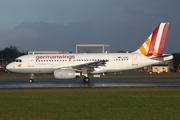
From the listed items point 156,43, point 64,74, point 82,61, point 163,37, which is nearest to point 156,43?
point 156,43

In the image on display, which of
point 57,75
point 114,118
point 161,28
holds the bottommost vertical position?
point 114,118

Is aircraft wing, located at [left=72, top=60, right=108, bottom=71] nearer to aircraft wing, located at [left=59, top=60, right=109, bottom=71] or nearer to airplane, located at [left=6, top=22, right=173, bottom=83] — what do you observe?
aircraft wing, located at [left=59, top=60, right=109, bottom=71]

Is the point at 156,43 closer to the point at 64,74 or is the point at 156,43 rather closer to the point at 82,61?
the point at 82,61

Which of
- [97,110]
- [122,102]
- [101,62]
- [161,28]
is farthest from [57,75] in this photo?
[97,110]

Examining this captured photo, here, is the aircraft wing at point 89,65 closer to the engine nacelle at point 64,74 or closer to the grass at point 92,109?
the engine nacelle at point 64,74

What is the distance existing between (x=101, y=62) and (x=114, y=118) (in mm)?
24728

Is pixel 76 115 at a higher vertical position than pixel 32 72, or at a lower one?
lower

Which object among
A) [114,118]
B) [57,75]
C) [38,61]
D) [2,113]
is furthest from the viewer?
[38,61]

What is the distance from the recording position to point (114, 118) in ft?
46.7

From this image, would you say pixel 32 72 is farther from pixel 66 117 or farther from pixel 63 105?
pixel 66 117

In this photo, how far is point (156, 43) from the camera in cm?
4297

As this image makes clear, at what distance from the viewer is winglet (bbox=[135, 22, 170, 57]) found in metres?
42.6

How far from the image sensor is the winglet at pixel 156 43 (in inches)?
1677

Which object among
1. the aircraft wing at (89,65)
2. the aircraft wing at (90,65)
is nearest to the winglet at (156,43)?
the aircraft wing at (89,65)
